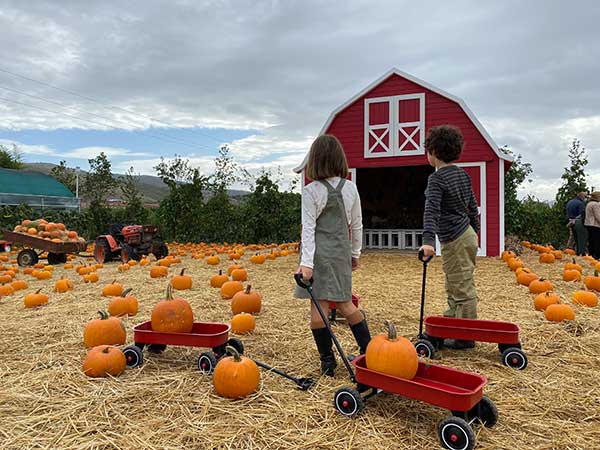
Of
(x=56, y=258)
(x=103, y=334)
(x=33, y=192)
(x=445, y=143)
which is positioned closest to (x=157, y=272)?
(x=103, y=334)

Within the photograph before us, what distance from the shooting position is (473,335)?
3393 mm

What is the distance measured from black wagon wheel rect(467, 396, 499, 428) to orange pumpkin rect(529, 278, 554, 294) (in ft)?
12.9

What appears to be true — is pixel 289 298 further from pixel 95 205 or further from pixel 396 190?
pixel 95 205

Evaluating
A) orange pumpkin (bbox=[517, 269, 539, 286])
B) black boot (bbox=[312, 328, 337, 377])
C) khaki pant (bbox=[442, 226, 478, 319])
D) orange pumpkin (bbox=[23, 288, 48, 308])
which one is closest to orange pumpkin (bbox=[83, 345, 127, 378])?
black boot (bbox=[312, 328, 337, 377])

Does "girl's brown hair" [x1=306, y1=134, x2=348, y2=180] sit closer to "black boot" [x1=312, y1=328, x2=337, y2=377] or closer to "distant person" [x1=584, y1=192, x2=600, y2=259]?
"black boot" [x1=312, y1=328, x2=337, y2=377]

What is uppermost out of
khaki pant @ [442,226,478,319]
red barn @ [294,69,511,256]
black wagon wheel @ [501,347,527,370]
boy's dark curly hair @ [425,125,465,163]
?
red barn @ [294,69,511,256]

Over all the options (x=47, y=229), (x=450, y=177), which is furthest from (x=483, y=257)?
(x=47, y=229)

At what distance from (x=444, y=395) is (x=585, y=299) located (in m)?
3.95

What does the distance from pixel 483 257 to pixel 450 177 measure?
821 centimetres

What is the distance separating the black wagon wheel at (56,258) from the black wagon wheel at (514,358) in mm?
10767

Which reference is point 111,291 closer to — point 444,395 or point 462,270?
point 462,270

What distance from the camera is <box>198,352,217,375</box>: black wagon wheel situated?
3104mm

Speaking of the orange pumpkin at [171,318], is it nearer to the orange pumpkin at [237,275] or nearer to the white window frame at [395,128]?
the orange pumpkin at [237,275]

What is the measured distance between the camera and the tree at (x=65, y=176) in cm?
3662
